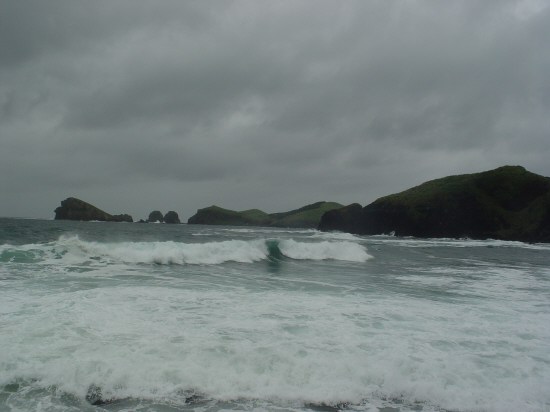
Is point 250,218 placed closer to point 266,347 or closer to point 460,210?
point 460,210

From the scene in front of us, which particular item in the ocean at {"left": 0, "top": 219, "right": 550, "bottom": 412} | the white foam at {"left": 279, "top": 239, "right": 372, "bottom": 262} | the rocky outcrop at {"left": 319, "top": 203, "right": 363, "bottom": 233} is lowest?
the ocean at {"left": 0, "top": 219, "right": 550, "bottom": 412}

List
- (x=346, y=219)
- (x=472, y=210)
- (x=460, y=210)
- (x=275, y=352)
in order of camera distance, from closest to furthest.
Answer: (x=275, y=352), (x=472, y=210), (x=460, y=210), (x=346, y=219)

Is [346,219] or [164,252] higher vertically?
[346,219]

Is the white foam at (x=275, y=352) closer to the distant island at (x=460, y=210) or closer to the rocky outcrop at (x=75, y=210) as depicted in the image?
the distant island at (x=460, y=210)

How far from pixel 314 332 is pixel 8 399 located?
16.0ft

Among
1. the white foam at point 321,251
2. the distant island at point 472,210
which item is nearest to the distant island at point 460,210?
the distant island at point 472,210

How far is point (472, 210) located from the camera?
91062 mm

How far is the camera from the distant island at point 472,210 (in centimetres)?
8181

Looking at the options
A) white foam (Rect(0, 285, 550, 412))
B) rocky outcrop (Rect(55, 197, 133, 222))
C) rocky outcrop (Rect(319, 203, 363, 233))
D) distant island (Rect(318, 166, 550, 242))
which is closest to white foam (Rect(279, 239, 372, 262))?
white foam (Rect(0, 285, 550, 412))

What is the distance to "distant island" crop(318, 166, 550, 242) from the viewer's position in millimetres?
81812

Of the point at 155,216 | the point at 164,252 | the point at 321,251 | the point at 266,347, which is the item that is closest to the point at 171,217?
the point at 155,216

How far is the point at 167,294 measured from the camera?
1123 centimetres

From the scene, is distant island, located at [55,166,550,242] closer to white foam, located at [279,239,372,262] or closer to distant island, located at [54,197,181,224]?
distant island, located at [54,197,181,224]

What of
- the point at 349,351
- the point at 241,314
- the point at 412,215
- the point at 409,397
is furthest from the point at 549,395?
the point at 412,215
